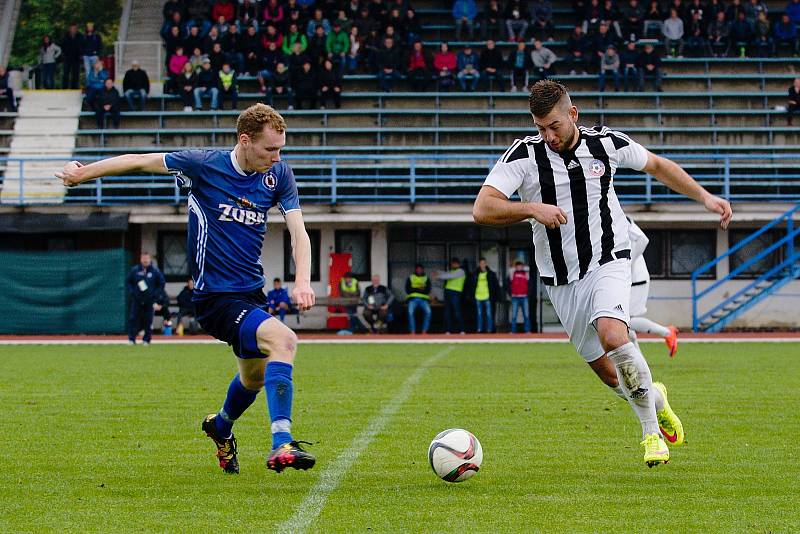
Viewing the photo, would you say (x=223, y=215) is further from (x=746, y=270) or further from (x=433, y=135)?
(x=433, y=135)

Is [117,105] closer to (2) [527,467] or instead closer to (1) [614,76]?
(1) [614,76]

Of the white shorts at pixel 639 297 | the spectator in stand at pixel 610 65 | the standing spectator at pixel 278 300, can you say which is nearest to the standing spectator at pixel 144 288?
the standing spectator at pixel 278 300

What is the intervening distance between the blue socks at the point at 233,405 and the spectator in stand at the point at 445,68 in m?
27.6

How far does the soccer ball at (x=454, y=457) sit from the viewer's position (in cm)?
719

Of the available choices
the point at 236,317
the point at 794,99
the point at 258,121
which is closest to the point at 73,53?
the point at 794,99

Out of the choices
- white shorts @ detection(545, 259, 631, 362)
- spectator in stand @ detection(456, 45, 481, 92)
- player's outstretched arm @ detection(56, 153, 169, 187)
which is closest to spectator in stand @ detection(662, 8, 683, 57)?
spectator in stand @ detection(456, 45, 481, 92)

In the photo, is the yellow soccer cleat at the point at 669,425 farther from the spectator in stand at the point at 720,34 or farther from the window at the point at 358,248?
the spectator in stand at the point at 720,34

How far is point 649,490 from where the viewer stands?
695cm

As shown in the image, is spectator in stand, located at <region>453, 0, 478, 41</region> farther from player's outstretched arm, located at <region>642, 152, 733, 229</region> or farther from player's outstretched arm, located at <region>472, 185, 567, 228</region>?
player's outstretched arm, located at <region>472, 185, 567, 228</region>

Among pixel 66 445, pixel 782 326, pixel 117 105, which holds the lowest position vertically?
pixel 782 326

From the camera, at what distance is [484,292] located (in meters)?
30.3

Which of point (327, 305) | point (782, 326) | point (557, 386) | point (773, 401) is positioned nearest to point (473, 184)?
point (327, 305)

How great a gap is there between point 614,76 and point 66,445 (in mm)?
27117

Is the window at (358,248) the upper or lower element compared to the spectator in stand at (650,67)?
lower
